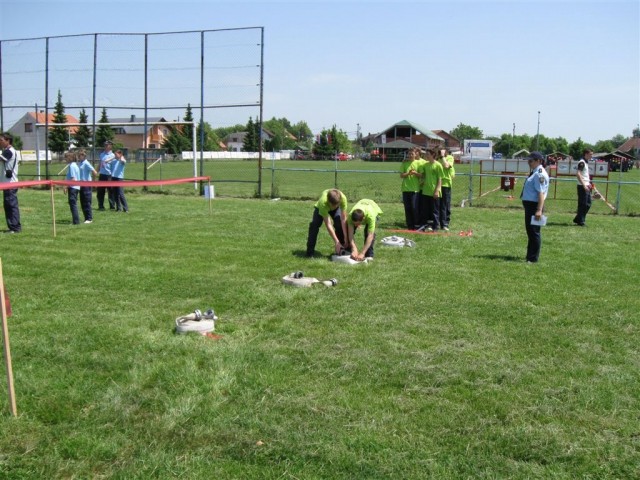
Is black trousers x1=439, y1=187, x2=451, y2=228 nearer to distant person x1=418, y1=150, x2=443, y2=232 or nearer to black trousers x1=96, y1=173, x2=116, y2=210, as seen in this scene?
distant person x1=418, y1=150, x2=443, y2=232

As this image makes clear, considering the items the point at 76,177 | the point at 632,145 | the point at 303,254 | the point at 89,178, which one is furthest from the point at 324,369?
the point at 632,145

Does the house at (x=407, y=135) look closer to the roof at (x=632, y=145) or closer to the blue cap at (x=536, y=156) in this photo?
the roof at (x=632, y=145)

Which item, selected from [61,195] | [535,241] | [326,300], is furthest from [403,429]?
[61,195]

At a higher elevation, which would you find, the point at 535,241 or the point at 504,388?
the point at 535,241

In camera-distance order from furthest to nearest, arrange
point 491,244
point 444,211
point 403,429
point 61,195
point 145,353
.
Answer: point 61,195 → point 444,211 → point 491,244 → point 145,353 → point 403,429

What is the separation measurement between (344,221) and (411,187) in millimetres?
3972

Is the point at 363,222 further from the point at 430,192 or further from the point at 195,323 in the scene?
the point at 430,192

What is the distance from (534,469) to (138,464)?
246 cm

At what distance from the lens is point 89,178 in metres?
15.3

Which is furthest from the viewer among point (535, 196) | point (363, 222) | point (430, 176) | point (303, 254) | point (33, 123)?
point (33, 123)

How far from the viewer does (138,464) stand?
400 cm

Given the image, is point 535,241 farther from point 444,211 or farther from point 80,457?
point 80,457

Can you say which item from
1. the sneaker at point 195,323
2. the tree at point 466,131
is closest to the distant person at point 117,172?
the sneaker at point 195,323

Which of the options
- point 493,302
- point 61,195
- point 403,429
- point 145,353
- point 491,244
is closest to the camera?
point 403,429
